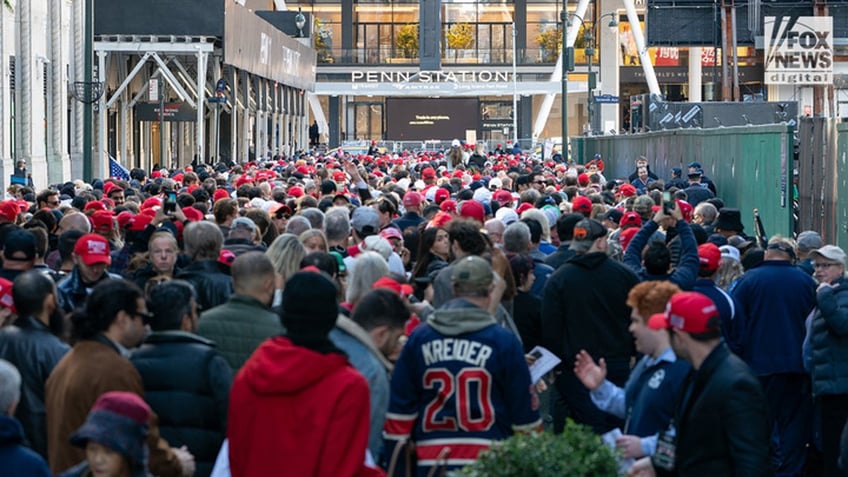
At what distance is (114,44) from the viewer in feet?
125

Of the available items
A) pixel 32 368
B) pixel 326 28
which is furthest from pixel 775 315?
pixel 326 28

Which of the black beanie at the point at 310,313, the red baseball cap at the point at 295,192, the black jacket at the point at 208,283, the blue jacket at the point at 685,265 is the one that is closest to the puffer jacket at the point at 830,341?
the blue jacket at the point at 685,265

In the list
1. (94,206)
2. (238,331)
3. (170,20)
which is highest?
(170,20)

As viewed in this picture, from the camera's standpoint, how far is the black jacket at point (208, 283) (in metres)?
10.5

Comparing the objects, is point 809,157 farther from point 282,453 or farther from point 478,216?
point 282,453

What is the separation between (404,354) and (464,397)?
342mm

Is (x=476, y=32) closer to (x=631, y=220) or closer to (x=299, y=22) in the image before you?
(x=299, y=22)

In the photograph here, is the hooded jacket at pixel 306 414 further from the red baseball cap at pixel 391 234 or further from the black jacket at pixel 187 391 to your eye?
the red baseball cap at pixel 391 234

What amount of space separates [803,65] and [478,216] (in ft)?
119

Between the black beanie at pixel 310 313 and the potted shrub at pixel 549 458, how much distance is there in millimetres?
742

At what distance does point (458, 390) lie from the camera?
7465 mm

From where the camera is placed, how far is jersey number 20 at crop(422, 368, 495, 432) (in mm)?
7434

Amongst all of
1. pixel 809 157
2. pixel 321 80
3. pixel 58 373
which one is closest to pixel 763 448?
pixel 58 373

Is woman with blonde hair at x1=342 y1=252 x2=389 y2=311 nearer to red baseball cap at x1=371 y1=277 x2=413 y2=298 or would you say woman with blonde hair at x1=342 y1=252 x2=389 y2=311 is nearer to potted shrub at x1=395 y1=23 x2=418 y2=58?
red baseball cap at x1=371 y1=277 x2=413 y2=298
